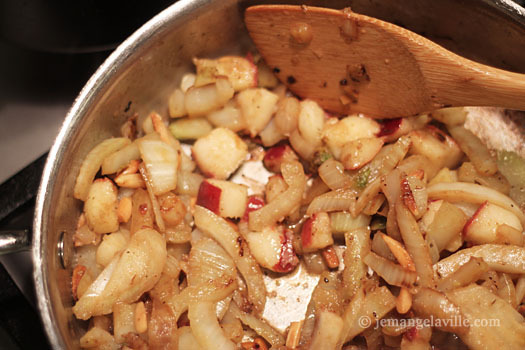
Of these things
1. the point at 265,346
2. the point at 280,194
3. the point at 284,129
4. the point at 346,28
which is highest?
the point at 346,28

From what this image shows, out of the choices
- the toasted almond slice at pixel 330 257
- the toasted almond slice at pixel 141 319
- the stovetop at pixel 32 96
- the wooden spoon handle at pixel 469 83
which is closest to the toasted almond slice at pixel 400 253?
the toasted almond slice at pixel 330 257

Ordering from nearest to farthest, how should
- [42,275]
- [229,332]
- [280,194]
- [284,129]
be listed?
1. [42,275]
2. [229,332]
3. [280,194]
4. [284,129]

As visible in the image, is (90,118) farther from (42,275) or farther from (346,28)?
(346,28)

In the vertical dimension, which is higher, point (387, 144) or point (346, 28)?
point (346, 28)

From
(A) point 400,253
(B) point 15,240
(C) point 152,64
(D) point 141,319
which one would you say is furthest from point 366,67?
(B) point 15,240

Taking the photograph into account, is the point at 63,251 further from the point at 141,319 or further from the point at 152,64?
the point at 152,64

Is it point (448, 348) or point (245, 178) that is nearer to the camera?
point (448, 348)

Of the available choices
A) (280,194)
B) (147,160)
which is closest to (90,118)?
(147,160)
